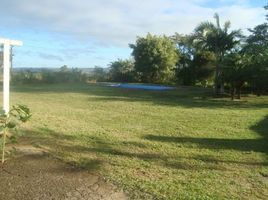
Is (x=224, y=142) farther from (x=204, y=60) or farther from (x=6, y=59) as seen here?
(x=204, y=60)

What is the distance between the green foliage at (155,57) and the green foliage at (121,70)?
1470mm

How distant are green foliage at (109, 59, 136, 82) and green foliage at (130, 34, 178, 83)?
1.47 meters

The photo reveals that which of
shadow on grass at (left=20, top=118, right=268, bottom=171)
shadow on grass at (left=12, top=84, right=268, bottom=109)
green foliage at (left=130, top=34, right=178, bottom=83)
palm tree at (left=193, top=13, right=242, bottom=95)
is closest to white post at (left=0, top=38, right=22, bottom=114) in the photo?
shadow on grass at (left=20, top=118, right=268, bottom=171)

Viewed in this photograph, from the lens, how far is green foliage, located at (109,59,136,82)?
115 ft

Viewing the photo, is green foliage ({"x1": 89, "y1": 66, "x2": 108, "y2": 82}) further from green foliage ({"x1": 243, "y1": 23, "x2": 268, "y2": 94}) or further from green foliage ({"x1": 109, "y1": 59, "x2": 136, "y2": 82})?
green foliage ({"x1": 243, "y1": 23, "x2": 268, "y2": 94})

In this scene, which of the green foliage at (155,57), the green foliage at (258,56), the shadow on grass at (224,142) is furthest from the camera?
the green foliage at (155,57)

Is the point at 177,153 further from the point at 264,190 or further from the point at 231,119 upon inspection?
the point at 231,119

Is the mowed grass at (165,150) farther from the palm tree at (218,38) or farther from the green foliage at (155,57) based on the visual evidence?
the green foliage at (155,57)

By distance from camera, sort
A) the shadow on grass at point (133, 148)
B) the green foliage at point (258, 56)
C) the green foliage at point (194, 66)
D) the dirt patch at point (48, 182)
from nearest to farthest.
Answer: the dirt patch at point (48, 182) < the shadow on grass at point (133, 148) < the green foliage at point (258, 56) < the green foliage at point (194, 66)

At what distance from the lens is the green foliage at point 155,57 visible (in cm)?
3238

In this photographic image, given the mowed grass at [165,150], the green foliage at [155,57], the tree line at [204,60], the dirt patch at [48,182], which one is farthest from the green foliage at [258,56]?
the dirt patch at [48,182]

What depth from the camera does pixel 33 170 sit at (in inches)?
193

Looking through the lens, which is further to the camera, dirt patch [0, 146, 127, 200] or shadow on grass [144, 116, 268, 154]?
shadow on grass [144, 116, 268, 154]

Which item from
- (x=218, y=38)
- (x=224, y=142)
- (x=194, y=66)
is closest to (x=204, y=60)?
(x=194, y=66)
